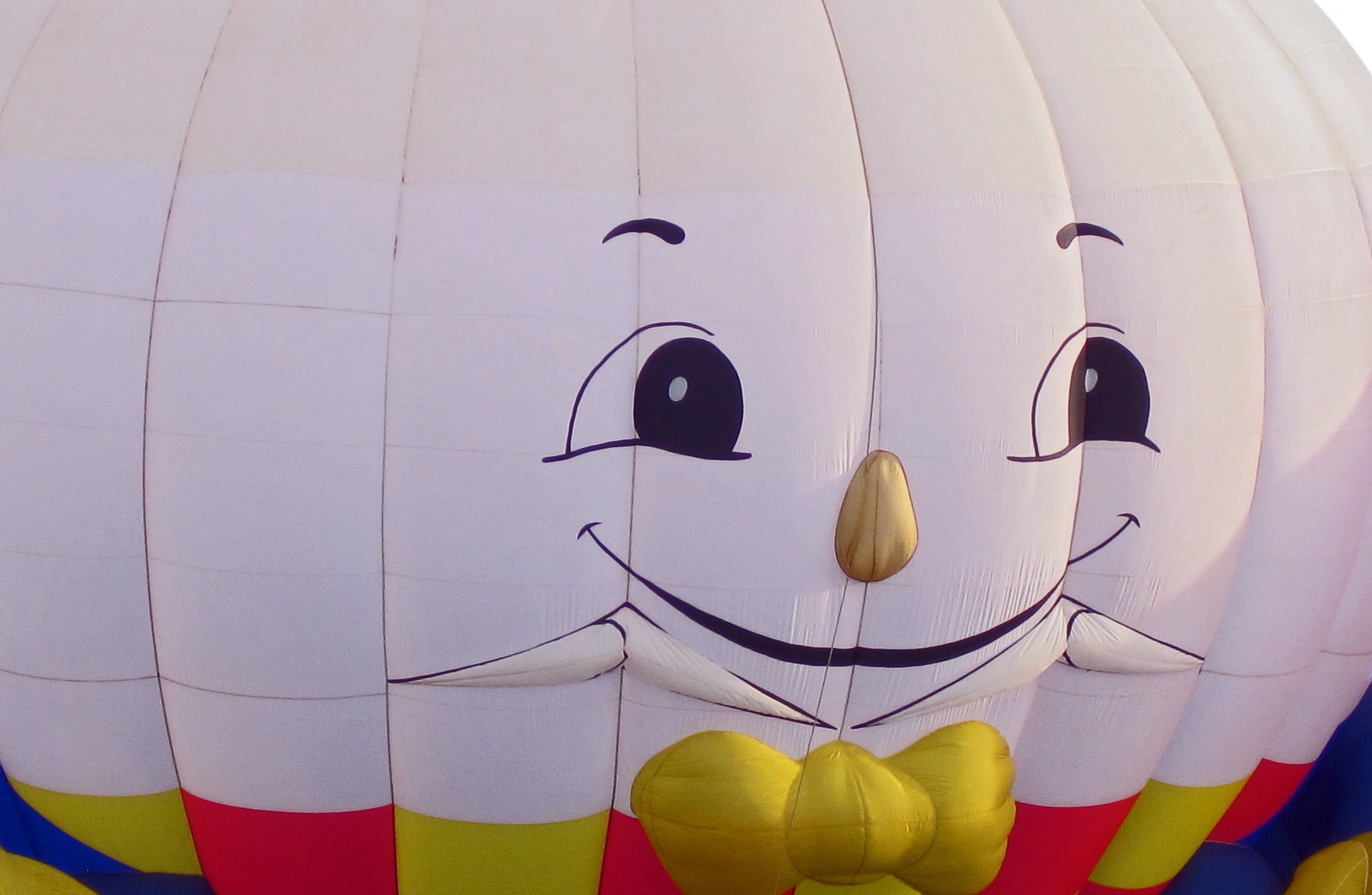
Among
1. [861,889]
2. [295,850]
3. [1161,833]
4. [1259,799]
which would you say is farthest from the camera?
[1259,799]

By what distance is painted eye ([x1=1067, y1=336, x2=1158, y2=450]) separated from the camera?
92.7 inches

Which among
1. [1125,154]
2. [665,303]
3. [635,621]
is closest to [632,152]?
[665,303]

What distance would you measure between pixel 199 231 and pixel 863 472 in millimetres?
1284

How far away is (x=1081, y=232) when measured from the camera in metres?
2.37

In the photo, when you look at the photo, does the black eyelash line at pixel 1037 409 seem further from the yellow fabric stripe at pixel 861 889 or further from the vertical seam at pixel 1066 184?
the yellow fabric stripe at pixel 861 889

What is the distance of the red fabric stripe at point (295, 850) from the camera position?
8.26 feet

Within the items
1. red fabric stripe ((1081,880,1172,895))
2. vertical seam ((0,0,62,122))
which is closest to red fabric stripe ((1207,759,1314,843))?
red fabric stripe ((1081,880,1172,895))

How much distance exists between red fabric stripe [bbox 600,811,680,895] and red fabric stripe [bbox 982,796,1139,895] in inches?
31.2

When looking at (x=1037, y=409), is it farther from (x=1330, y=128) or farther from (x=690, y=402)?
(x=1330, y=128)

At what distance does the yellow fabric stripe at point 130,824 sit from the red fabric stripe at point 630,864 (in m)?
0.93

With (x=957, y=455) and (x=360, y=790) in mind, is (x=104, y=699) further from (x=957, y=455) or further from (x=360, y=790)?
(x=957, y=455)

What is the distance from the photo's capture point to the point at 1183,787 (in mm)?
2893

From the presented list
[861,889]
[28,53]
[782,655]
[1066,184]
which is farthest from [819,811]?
[28,53]

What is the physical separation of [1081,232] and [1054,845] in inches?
55.8
